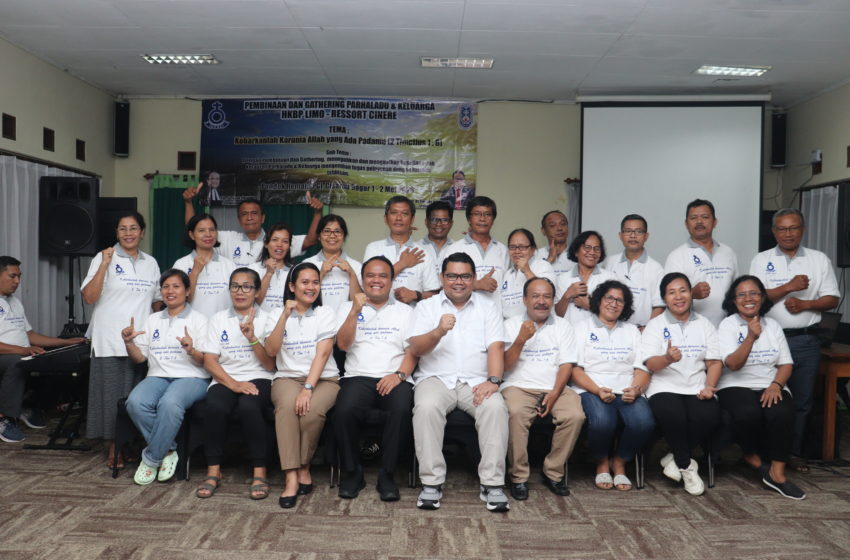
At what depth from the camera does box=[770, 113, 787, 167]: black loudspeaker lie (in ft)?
22.8

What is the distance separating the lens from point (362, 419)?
3.47m

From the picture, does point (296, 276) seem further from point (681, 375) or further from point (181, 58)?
point (181, 58)

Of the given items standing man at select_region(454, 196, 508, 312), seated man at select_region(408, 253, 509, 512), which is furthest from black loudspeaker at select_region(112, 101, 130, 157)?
seated man at select_region(408, 253, 509, 512)

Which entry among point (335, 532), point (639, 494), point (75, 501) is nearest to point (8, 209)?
point (75, 501)

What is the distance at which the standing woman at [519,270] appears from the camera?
4.10m

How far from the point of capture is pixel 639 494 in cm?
352

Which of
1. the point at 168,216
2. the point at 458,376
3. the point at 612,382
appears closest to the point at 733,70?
the point at 612,382

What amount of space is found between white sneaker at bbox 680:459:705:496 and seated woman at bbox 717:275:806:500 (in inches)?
12.8

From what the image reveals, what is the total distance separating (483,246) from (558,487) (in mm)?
1536

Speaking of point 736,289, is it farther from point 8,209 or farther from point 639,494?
point 8,209

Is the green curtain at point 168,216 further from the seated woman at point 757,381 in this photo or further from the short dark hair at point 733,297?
the seated woman at point 757,381

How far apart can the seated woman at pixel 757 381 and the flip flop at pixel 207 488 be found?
2695 mm

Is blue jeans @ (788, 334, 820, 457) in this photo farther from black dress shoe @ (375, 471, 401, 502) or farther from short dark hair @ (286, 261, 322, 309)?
short dark hair @ (286, 261, 322, 309)

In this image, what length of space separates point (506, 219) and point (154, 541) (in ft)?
16.0
